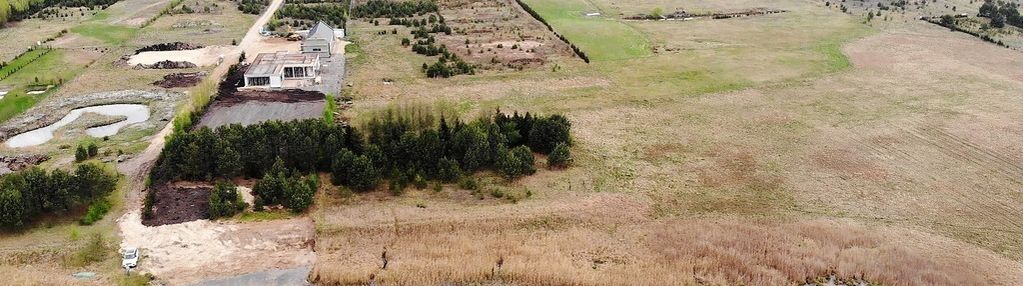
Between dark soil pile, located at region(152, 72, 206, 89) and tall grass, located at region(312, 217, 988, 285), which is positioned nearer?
tall grass, located at region(312, 217, 988, 285)

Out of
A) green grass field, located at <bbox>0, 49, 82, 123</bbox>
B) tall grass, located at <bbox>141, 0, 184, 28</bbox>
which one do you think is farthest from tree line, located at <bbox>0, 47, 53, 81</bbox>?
tall grass, located at <bbox>141, 0, 184, 28</bbox>

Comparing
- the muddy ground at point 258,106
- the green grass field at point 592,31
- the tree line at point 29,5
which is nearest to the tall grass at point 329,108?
the muddy ground at point 258,106

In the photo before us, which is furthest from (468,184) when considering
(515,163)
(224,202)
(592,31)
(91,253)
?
(592,31)

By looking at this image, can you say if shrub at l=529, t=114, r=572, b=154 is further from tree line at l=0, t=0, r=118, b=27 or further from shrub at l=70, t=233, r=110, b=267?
tree line at l=0, t=0, r=118, b=27

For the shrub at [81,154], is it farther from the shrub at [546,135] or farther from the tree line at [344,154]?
the shrub at [546,135]

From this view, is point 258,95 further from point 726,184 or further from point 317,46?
point 726,184

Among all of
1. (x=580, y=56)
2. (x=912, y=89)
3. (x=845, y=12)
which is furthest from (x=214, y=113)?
(x=845, y=12)
